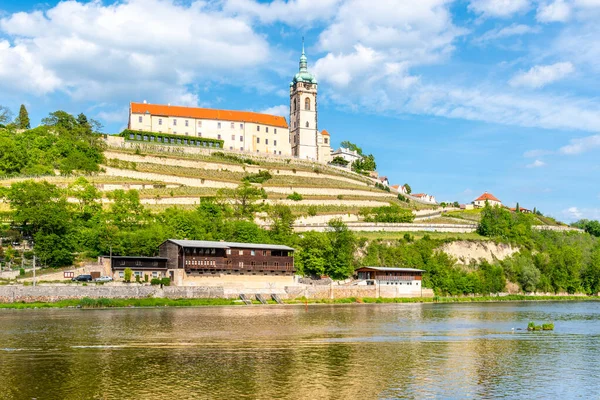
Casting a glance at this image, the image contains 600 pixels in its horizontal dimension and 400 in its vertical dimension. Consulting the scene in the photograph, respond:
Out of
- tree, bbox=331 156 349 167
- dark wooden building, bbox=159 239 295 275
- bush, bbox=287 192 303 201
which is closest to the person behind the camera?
dark wooden building, bbox=159 239 295 275

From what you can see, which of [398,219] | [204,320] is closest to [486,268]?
[398,219]

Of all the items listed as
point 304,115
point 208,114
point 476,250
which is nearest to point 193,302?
point 476,250

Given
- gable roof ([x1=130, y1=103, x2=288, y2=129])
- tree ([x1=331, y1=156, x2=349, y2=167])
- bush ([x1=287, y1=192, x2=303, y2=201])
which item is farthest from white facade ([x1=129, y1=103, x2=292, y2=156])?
bush ([x1=287, y1=192, x2=303, y2=201])

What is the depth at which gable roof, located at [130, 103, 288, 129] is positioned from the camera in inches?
4513

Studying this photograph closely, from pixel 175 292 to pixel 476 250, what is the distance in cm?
4816

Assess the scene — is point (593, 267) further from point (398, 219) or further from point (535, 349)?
point (535, 349)

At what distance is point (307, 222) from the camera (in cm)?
9175

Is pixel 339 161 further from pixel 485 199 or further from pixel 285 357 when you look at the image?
pixel 285 357

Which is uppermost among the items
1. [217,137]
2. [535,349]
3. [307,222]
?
[217,137]

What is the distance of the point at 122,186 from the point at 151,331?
52887 millimetres

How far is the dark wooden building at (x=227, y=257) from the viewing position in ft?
218

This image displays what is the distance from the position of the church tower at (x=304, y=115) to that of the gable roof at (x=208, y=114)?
3.91m

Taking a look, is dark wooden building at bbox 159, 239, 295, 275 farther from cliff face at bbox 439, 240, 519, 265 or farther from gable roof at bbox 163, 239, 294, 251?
cliff face at bbox 439, 240, 519, 265

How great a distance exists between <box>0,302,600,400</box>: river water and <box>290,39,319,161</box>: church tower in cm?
8085
